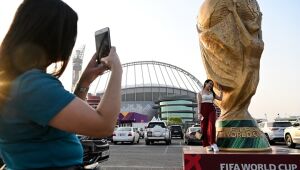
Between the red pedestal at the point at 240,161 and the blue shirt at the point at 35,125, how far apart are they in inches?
169

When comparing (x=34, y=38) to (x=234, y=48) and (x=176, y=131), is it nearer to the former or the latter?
(x=234, y=48)

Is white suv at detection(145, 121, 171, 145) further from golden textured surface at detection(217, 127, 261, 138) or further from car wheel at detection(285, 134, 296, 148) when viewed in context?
golden textured surface at detection(217, 127, 261, 138)

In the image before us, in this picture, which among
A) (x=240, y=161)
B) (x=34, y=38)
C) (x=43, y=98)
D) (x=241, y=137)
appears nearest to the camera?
→ (x=43, y=98)

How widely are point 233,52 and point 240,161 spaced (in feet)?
6.33

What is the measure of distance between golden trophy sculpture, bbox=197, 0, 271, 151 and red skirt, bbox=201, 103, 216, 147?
149 mm

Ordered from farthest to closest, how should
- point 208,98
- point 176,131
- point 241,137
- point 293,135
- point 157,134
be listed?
point 176,131 < point 157,134 < point 293,135 < point 208,98 < point 241,137

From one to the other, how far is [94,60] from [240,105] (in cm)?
516

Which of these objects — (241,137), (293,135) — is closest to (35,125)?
(241,137)

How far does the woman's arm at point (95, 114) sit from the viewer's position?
132cm

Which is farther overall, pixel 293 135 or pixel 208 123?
pixel 293 135

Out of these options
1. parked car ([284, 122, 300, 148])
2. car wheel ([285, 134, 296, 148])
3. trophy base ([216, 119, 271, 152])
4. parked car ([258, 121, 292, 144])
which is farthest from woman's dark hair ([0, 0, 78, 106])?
parked car ([258, 121, 292, 144])

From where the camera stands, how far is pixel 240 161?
5562 mm

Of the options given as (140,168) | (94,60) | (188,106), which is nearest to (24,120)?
(94,60)

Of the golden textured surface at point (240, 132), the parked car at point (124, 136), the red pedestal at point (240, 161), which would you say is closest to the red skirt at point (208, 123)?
the golden textured surface at point (240, 132)
